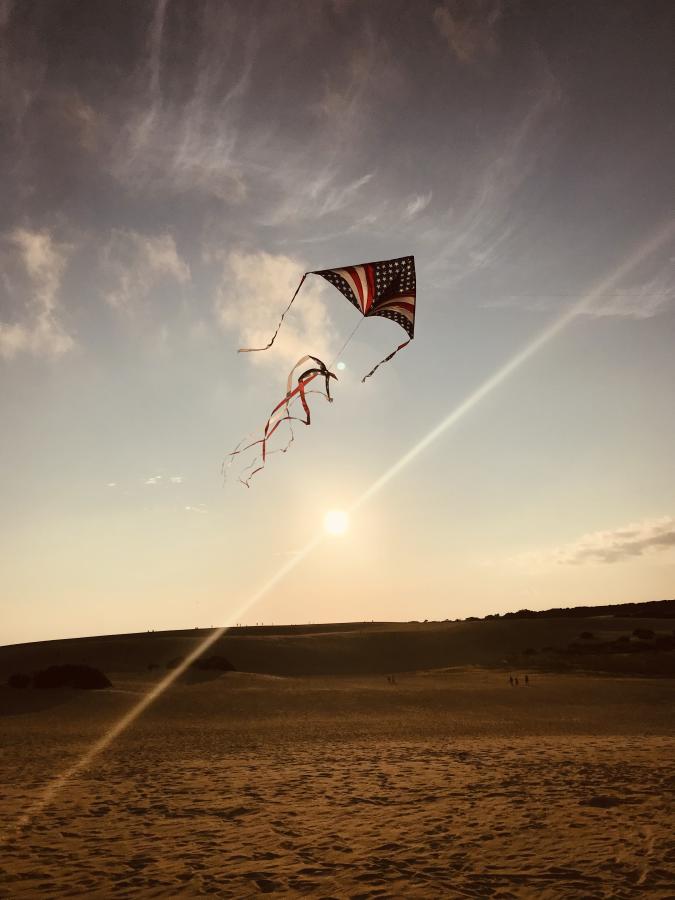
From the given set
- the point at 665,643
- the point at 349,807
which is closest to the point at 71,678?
the point at 349,807

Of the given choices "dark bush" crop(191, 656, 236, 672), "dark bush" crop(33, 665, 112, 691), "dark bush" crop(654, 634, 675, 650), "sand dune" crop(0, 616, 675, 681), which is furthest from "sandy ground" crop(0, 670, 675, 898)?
"dark bush" crop(654, 634, 675, 650)

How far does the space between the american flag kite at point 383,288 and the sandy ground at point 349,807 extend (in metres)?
6.17

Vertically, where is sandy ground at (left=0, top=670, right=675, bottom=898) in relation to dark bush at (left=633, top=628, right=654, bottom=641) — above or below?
below

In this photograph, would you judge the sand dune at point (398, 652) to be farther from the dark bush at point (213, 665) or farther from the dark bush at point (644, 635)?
the dark bush at point (213, 665)

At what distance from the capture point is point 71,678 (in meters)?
25.4

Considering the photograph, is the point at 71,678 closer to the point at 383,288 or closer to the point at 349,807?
the point at 349,807

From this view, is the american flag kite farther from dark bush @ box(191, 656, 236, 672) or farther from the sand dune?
the sand dune

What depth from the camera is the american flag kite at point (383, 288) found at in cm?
1005

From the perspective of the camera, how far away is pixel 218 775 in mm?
11531

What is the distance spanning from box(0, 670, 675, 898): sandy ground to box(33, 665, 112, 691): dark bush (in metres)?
5.47

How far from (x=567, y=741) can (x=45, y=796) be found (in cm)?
1066

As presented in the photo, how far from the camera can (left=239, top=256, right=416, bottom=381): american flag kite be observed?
1005cm

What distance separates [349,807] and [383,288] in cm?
765

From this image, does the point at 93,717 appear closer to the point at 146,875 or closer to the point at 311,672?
the point at 146,875
